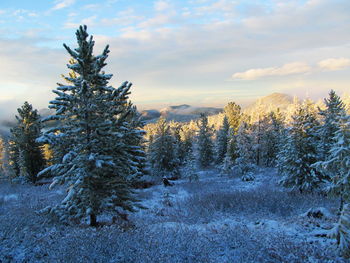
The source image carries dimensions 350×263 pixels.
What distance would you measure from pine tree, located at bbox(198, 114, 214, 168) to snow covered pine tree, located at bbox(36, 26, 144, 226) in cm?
3758

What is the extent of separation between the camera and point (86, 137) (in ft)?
27.7

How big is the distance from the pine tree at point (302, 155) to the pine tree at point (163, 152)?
750 inches

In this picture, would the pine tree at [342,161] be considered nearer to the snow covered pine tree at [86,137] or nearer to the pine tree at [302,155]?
the snow covered pine tree at [86,137]

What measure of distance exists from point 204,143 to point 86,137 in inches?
1567

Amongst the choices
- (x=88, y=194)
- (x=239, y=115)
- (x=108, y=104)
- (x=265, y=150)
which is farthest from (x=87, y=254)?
(x=265, y=150)

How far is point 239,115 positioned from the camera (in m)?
43.8

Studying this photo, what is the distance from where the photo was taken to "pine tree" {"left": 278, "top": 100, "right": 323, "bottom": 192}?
18.0 metres

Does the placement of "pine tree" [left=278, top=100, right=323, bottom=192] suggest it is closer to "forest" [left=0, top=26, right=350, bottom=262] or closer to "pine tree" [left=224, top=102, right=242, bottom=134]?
"forest" [left=0, top=26, right=350, bottom=262]

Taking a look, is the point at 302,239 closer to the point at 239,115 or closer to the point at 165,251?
the point at 165,251

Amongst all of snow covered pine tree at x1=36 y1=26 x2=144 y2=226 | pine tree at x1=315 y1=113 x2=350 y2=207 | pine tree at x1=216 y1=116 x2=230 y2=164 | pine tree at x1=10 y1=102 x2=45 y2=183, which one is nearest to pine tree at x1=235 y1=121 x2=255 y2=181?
pine tree at x1=216 y1=116 x2=230 y2=164

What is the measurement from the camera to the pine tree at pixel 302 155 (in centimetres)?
1802

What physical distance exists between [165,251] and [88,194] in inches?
161

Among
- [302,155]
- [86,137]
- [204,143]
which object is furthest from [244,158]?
[86,137]

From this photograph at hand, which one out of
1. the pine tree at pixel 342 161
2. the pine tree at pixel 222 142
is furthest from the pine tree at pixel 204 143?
the pine tree at pixel 342 161
